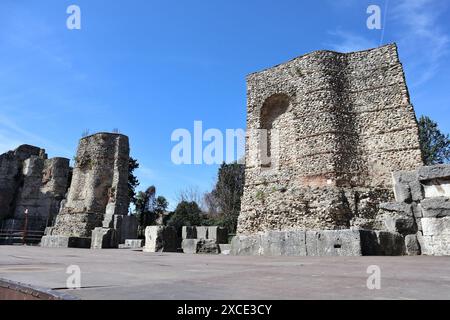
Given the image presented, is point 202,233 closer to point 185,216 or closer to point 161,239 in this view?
point 161,239

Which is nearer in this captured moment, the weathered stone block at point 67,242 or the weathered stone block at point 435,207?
the weathered stone block at point 435,207

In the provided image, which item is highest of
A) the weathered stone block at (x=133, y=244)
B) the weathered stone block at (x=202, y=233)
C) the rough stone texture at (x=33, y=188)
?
the rough stone texture at (x=33, y=188)

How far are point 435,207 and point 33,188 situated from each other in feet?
81.7

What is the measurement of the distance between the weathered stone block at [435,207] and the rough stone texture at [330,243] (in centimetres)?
79

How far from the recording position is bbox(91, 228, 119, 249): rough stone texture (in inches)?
554

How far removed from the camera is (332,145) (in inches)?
505

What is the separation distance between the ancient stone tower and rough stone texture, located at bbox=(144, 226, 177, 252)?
6844mm

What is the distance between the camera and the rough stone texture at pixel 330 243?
6.89 m

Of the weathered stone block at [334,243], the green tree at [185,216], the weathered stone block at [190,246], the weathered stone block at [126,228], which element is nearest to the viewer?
the weathered stone block at [334,243]

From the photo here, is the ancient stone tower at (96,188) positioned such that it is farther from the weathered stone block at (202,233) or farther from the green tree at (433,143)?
the green tree at (433,143)

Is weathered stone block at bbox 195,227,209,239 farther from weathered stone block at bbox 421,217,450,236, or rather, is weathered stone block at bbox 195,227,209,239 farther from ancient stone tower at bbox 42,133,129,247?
weathered stone block at bbox 421,217,450,236

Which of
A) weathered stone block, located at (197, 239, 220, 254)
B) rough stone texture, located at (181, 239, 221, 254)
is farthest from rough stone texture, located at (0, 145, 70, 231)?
weathered stone block, located at (197, 239, 220, 254)

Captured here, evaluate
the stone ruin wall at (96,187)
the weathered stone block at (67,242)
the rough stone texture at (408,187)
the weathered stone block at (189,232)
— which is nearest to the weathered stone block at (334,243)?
the rough stone texture at (408,187)
